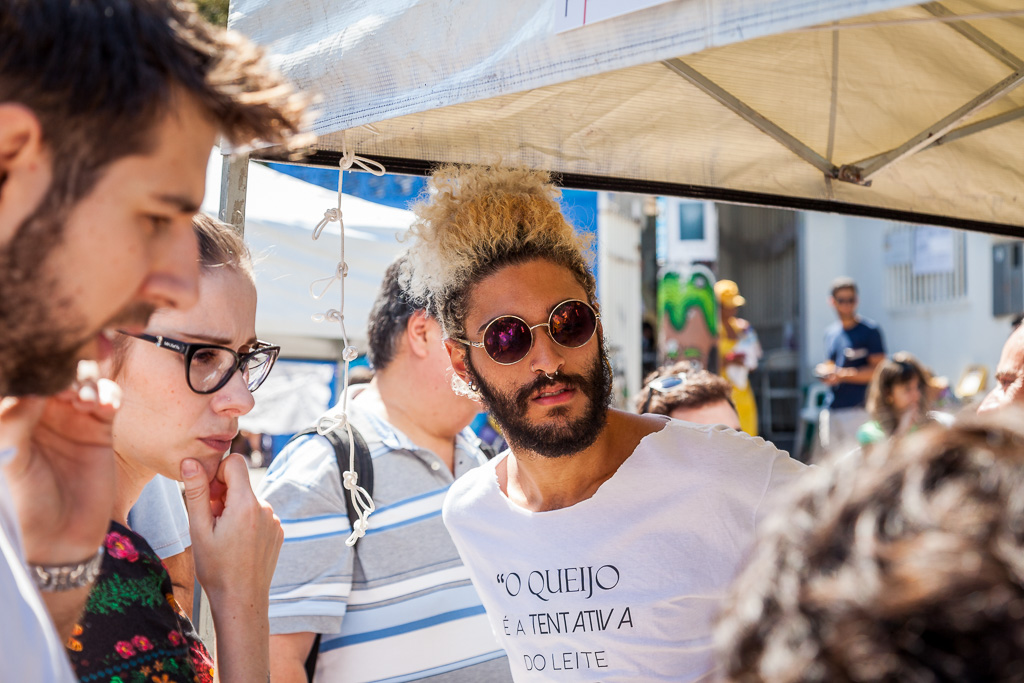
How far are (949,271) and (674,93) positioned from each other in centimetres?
1200

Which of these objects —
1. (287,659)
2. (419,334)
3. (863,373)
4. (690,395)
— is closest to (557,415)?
(419,334)

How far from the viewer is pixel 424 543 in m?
2.45

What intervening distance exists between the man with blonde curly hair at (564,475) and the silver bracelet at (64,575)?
1.11 metres

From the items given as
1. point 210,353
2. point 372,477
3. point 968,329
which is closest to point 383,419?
point 372,477

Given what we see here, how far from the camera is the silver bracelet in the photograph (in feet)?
3.58

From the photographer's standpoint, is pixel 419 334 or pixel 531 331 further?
pixel 419 334

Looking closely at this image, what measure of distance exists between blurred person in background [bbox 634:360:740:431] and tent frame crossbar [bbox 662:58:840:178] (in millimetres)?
1027

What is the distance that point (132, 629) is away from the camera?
144 cm

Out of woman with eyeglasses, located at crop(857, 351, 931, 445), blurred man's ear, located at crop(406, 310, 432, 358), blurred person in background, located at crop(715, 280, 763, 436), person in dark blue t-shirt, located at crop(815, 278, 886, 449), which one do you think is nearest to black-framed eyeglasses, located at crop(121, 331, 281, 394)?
blurred man's ear, located at crop(406, 310, 432, 358)

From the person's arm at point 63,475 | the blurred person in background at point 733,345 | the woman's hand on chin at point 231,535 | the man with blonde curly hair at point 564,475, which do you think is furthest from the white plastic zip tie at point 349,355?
the blurred person in background at point 733,345

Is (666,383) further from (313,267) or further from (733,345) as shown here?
(733,345)

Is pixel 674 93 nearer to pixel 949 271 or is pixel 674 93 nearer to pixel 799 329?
pixel 949 271

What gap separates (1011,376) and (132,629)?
80.7 inches

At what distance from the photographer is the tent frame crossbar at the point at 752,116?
2223mm
